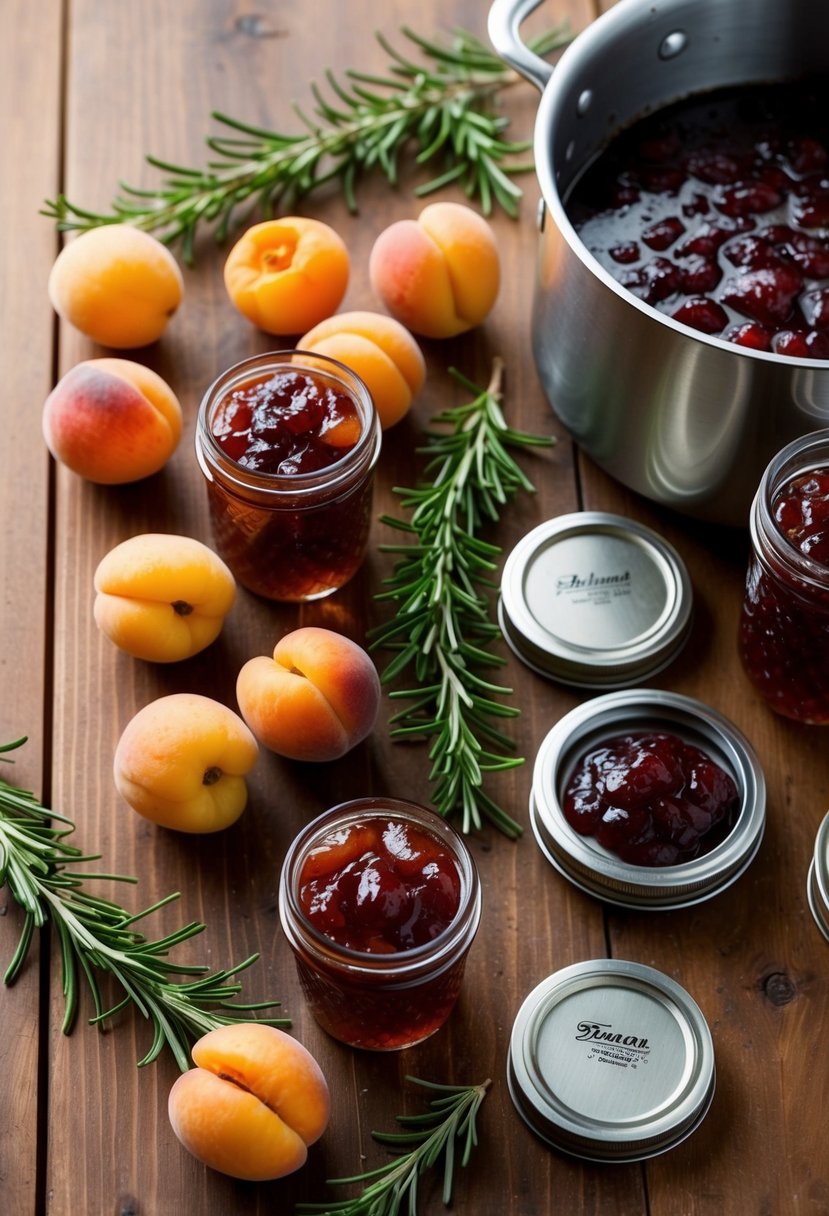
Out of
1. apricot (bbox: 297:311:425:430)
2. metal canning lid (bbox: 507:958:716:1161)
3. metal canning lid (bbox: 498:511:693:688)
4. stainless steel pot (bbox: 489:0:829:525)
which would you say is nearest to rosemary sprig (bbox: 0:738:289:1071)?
metal canning lid (bbox: 507:958:716:1161)

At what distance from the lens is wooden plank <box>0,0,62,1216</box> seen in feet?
4.25

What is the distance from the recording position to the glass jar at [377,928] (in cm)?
119

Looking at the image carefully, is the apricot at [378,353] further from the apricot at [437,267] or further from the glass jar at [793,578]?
the glass jar at [793,578]

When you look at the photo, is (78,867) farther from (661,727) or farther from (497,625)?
(661,727)

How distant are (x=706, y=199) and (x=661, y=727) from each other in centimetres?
64

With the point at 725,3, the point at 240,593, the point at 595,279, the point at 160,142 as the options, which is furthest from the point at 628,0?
the point at 240,593

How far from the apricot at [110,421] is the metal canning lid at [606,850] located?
1.84ft

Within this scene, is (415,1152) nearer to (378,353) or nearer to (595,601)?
(595,601)

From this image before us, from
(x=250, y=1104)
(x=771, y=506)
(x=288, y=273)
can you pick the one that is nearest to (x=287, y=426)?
(x=288, y=273)

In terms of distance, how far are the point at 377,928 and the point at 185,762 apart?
266 millimetres

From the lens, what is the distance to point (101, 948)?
1.32 metres

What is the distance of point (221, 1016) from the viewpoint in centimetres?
130

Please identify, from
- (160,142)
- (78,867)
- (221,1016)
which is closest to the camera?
(221,1016)

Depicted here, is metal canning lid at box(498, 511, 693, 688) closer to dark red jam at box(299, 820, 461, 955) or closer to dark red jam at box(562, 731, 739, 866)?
dark red jam at box(562, 731, 739, 866)
